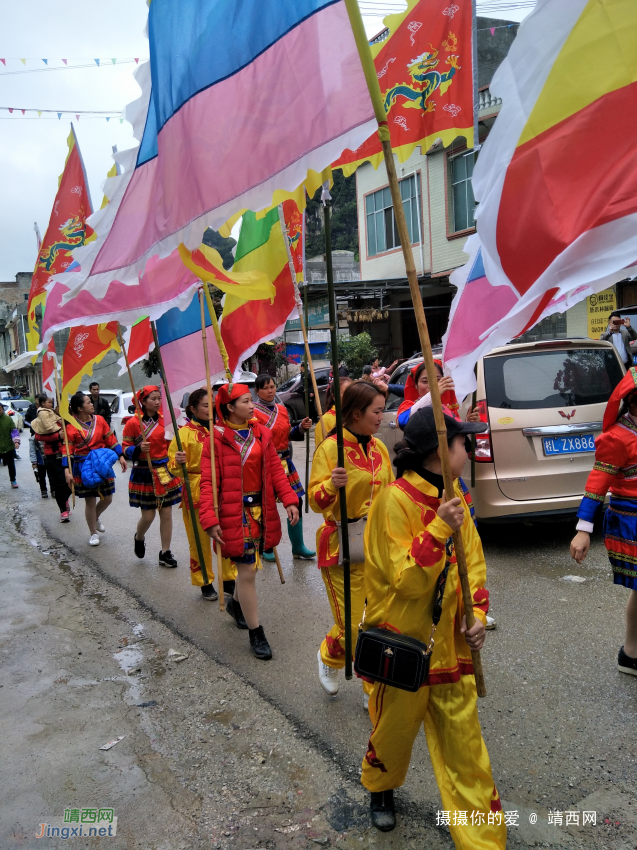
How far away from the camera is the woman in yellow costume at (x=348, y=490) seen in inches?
134

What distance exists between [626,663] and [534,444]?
2238 millimetres

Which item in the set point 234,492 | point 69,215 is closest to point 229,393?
point 234,492

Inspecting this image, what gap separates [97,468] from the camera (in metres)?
7.33

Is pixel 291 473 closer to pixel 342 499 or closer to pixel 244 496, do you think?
pixel 244 496

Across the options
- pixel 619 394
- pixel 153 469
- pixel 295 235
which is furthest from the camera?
pixel 153 469

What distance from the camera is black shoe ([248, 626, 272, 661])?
4.13 meters

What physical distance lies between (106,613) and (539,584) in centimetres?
359

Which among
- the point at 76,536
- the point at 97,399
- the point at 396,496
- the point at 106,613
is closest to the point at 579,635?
the point at 396,496

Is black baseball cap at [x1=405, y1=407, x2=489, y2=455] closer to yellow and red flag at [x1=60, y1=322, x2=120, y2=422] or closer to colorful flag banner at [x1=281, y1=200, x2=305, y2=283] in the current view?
colorful flag banner at [x1=281, y1=200, x2=305, y2=283]

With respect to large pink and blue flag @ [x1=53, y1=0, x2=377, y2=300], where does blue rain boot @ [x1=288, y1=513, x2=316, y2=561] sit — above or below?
below

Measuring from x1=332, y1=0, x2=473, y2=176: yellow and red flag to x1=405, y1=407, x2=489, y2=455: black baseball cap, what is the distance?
229 cm

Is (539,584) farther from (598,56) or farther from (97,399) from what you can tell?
(97,399)

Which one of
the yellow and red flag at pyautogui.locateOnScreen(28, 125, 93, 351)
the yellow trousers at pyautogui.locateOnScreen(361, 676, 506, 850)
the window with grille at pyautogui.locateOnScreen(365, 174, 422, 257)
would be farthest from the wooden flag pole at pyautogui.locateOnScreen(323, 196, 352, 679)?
the window with grille at pyautogui.locateOnScreen(365, 174, 422, 257)

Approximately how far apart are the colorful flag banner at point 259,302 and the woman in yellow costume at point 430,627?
7.45ft
